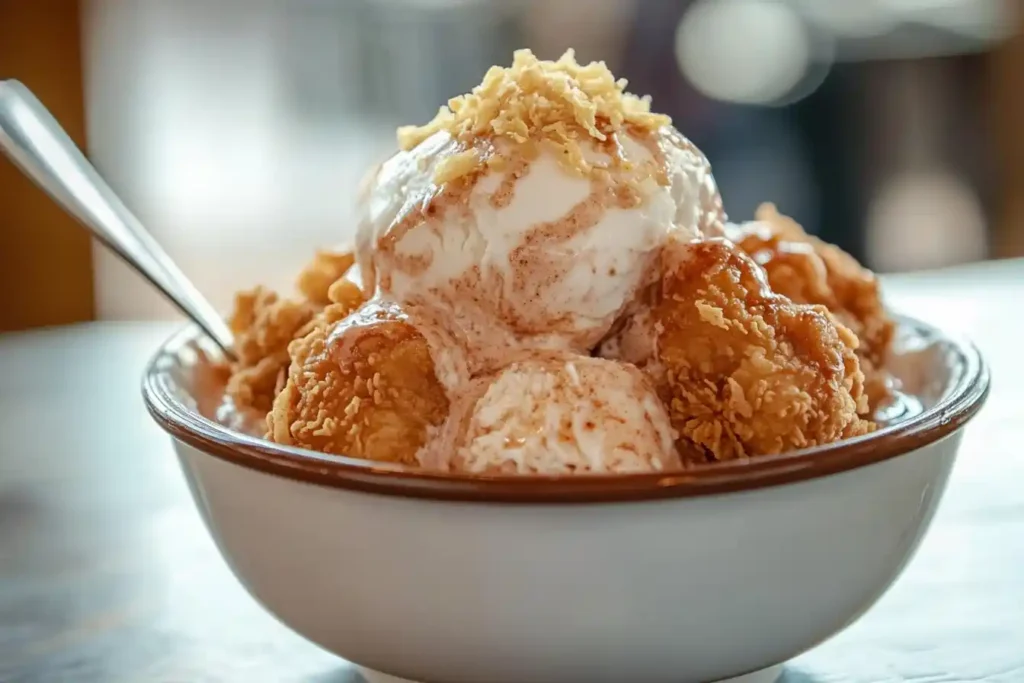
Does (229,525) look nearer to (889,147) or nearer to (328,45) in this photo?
→ (328,45)

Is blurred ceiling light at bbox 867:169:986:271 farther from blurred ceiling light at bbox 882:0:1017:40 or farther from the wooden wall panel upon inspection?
the wooden wall panel

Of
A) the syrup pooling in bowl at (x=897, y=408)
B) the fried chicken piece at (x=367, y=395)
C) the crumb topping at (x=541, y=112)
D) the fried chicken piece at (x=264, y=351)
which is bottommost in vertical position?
the fried chicken piece at (x=264, y=351)

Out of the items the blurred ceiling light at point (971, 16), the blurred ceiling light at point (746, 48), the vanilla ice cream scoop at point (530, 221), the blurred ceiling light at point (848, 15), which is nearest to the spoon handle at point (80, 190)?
the vanilla ice cream scoop at point (530, 221)

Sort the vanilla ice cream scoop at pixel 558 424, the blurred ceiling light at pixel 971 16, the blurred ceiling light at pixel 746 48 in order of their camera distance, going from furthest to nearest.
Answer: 1. the blurred ceiling light at pixel 971 16
2. the blurred ceiling light at pixel 746 48
3. the vanilla ice cream scoop at pixel 558 424

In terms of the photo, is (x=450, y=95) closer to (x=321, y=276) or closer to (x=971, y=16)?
(x=971, y=16)

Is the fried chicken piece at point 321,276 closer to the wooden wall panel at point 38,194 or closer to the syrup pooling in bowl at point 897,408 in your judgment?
the syrup pooling in bowl at point 897,408

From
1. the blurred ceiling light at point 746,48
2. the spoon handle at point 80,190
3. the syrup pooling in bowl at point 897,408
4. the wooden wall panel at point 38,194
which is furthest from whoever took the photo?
the blurred ceiling light at point 746,48

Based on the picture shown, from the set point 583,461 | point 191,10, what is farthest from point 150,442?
point 191,10
